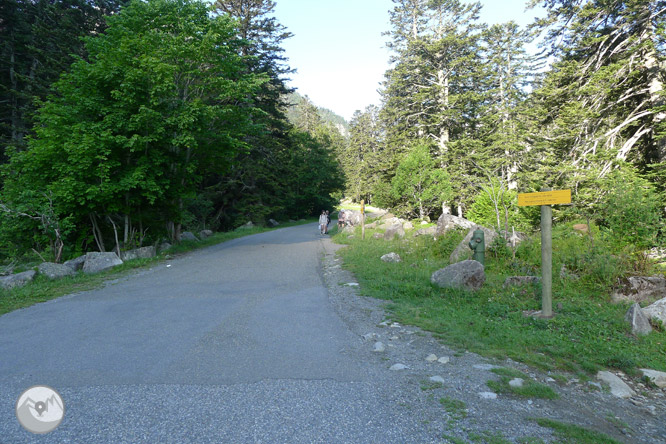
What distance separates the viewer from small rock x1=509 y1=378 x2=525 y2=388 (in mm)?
3645

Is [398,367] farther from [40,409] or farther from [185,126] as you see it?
[185,126]

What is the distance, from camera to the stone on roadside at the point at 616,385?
3.64m

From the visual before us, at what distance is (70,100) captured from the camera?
39.9ft

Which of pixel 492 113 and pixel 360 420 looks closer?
pixel 360 420

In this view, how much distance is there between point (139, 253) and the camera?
499 inches

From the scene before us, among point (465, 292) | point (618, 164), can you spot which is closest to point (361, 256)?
point (465, 292)

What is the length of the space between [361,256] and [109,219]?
9.18 m

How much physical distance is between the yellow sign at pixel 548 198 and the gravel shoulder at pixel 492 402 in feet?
8.69

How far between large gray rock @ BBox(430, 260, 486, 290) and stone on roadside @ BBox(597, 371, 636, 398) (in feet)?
11.1

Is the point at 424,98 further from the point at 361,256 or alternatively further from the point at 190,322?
the point at 190,322

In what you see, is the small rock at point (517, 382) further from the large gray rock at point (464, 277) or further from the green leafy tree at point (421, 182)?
the green leafy tree at point (421, 182)

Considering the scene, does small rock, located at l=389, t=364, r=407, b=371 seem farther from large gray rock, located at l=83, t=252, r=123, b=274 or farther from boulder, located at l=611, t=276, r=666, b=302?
large gray rock, located at l=83, t=252, r=123, b=274

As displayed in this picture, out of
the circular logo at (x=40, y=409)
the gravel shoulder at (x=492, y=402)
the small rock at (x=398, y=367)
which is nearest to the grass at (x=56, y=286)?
the circular logo at (x=40, y=409)

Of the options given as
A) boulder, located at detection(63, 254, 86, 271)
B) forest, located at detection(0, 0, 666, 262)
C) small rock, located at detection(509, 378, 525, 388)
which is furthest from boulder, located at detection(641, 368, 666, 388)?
boulder, located at detection(63, 254, 86, 271)
